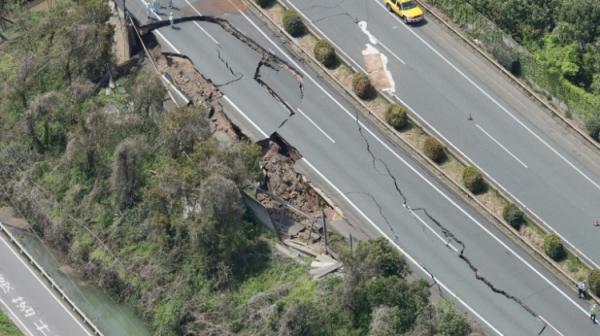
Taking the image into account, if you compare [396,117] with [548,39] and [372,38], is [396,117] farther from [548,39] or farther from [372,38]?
[548,39]

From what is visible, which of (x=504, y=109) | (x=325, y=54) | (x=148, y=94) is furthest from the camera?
(x=325, y=54)

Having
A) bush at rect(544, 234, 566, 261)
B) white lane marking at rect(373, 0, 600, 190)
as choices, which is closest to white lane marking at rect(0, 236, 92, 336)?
bush at rect(544, 234, 566, 261)

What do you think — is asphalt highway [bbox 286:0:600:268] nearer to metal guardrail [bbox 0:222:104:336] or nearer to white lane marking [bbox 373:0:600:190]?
white lane marking [bbox 373:0:600:190]

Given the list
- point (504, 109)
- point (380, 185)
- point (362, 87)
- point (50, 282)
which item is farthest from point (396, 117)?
point (50, 282)

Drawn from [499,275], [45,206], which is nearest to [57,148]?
[45,206]

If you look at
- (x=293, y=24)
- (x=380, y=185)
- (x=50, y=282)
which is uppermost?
(x=293, y=24)

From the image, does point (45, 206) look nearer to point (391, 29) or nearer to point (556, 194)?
point (391, 29)

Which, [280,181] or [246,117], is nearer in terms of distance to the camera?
[280,181]
